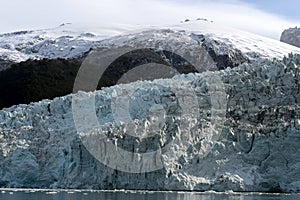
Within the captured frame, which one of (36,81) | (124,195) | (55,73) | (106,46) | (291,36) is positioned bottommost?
(106,46)

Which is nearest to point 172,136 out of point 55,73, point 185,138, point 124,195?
point 185,138

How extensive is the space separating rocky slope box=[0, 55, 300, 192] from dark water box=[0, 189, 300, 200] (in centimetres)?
95

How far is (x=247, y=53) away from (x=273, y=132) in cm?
3258

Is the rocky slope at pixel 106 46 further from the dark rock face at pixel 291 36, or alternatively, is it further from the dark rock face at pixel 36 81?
the dark rock face at pixel 291 36

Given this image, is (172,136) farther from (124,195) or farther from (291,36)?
(291,36)

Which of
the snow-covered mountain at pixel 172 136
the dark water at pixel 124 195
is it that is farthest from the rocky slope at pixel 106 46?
the dark water at pixel 124 195

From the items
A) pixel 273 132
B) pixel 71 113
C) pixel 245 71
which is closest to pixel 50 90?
pixel 71 113

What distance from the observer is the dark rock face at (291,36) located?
66875 mm

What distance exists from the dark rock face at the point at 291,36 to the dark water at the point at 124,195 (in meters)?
49.0

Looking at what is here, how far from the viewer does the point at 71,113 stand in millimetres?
24469

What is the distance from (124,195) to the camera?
18625 mm

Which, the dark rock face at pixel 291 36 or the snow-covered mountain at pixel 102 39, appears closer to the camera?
the snow-covered mountain at pixel 102 39

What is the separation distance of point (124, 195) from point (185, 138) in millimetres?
3532

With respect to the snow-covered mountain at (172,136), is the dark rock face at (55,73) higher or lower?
lower
